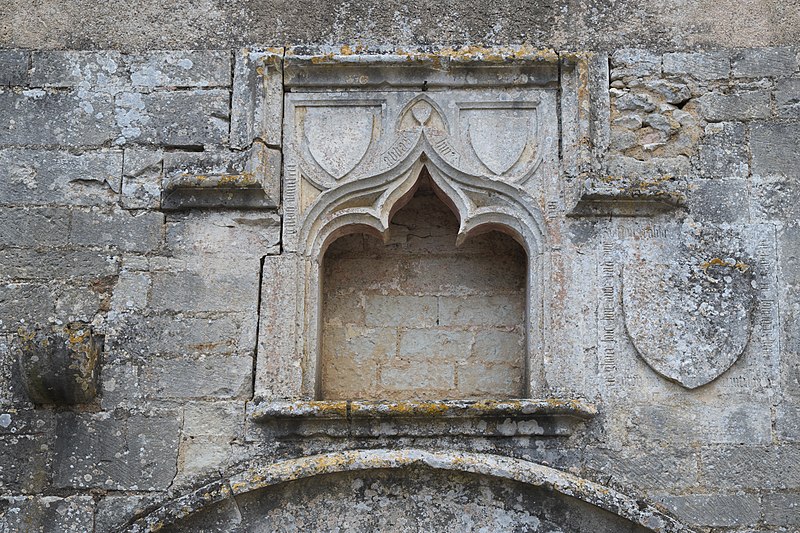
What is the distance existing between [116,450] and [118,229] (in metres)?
0.96

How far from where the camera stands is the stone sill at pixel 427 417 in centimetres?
470

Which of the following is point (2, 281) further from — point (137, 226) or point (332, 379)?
point (332, 379)

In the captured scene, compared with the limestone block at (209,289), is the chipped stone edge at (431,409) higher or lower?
lower

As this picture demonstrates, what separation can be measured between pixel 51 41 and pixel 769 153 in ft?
10.7

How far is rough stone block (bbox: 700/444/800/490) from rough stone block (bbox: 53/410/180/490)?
2.19m

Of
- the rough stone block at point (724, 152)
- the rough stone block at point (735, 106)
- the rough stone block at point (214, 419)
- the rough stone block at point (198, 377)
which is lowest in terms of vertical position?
the rough stone block at point (214, 419)

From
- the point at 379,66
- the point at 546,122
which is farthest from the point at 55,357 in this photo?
the point at 546,122


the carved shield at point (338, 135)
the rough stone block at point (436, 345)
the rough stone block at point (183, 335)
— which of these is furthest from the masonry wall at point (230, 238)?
the rough stone block at point (436, 345)

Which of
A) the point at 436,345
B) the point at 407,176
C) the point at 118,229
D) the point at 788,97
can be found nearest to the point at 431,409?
the point at 436,345

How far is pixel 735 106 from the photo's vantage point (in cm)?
517

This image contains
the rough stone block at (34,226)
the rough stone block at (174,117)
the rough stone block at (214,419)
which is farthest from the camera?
the rough stone block at (174,117)

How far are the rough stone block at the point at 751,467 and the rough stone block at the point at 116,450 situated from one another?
7.17ft

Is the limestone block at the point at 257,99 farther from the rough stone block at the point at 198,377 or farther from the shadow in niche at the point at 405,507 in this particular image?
the shadow in niche at the point at 405,507

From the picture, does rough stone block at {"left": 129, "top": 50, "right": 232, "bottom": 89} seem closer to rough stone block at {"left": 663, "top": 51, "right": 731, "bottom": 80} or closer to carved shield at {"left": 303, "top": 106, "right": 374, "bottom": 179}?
carved shield at {"left": 303, "top": 106, "right": 374, "bottom": 179}
